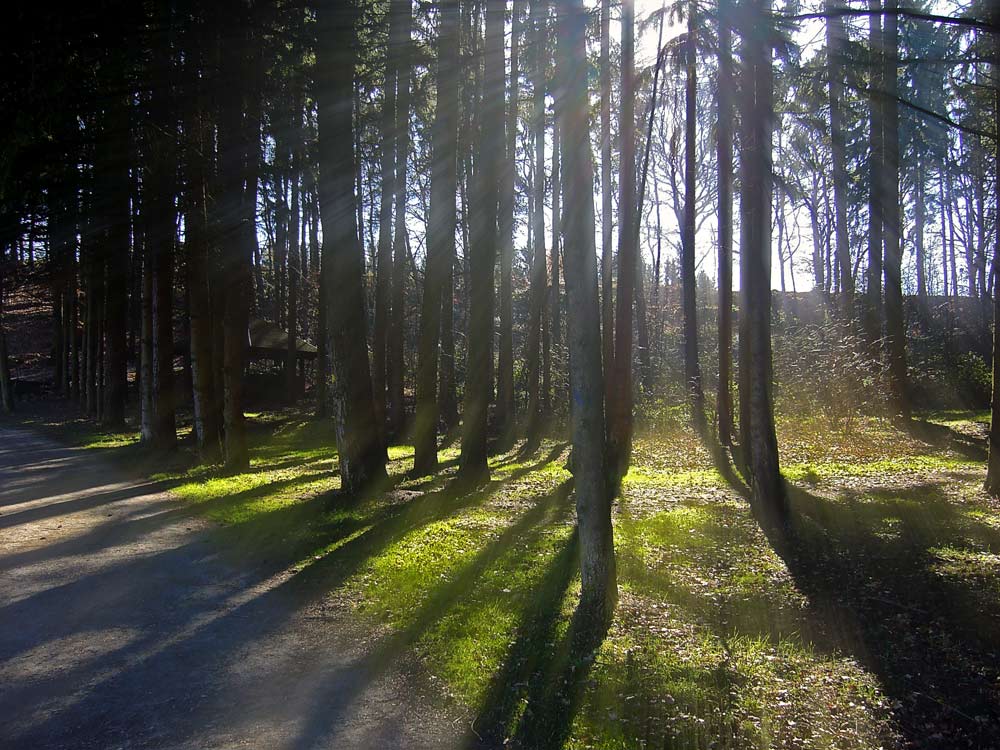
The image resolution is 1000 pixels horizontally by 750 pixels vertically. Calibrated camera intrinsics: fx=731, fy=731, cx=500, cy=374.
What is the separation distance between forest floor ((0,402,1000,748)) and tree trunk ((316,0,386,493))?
2.40ft

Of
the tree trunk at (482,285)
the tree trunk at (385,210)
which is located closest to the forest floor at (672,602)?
the tree trunk at (482,285)

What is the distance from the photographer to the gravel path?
13.6 feet

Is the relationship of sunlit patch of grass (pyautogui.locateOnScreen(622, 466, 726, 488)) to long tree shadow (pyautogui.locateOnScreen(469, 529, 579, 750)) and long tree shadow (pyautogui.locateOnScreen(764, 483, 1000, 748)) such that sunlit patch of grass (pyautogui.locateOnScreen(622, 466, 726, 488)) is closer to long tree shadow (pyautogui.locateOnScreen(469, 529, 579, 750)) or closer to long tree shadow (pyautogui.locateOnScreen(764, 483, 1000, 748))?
long tree shadow (pyautogui.locateOnScreen(764, 483, 1000, 748))

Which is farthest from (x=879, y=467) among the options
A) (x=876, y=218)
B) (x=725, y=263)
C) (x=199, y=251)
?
(x=199, y=251)

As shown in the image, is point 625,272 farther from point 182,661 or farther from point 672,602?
point 182,661

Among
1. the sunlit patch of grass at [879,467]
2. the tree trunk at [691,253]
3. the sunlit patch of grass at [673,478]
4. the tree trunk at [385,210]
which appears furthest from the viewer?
the tree trunk at [691,253]

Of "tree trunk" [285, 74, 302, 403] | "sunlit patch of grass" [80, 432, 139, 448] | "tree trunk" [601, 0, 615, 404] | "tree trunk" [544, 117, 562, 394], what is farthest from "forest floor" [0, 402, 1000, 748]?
"tree trunk" [544, 117, 562, 394]

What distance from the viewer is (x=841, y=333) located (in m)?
18.1

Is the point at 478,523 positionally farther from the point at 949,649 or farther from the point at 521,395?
the point at 521,395

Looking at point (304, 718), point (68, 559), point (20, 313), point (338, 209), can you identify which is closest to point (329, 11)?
point (338, 209)

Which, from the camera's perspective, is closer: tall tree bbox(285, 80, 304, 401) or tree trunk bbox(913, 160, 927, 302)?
tall tree bbox(285, 80, 304, 401)

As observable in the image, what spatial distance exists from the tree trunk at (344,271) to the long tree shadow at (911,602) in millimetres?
6362

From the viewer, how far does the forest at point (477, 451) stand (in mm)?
4699

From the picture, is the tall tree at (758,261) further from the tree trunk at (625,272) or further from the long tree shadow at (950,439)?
the long tree shadow at (950,439)
